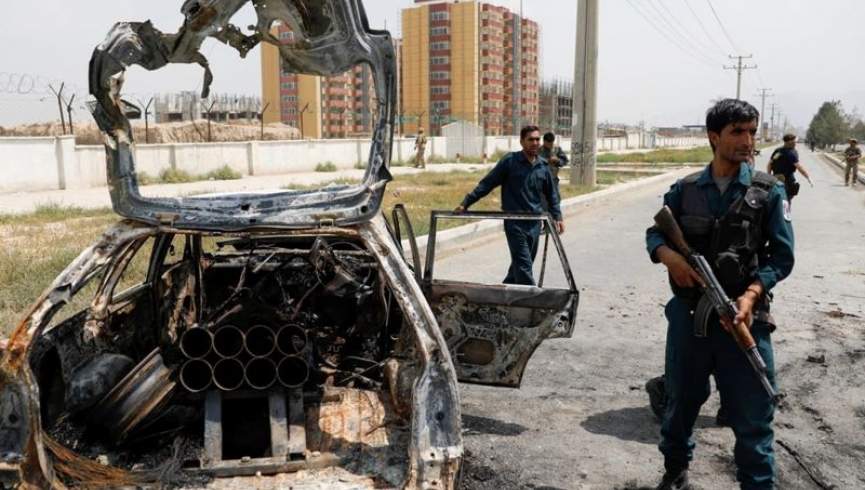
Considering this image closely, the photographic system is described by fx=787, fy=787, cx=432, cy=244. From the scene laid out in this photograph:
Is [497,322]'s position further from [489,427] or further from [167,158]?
Result: [167,158]

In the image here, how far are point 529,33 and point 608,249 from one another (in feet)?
315

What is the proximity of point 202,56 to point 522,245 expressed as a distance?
12.6ft

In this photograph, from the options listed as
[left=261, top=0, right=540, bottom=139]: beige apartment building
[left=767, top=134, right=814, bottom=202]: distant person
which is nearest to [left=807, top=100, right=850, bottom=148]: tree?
[left=261, top=0, right=540, bottom=139]: beige apartment building

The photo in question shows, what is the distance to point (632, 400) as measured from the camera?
5.12 m

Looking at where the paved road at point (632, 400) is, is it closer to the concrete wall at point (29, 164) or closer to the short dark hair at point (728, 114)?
the short dark hair at point (728, 114)

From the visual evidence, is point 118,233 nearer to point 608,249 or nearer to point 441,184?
point 608,249

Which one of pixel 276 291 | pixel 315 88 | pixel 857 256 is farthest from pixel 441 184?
pixel 315 88

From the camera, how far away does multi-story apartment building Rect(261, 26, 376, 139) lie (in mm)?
66562

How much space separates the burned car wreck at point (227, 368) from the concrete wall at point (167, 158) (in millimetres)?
10073

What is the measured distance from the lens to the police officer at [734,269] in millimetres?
3248

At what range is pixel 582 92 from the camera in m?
22.0

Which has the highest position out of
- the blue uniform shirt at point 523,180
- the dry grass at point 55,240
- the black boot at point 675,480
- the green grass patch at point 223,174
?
the blue uniform shirt at point 523,180

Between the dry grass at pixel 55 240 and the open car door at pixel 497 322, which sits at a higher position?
the open car door at pixel 497 322

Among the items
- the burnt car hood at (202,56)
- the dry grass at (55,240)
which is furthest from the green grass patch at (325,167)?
the burnt car hood at (202,56)
